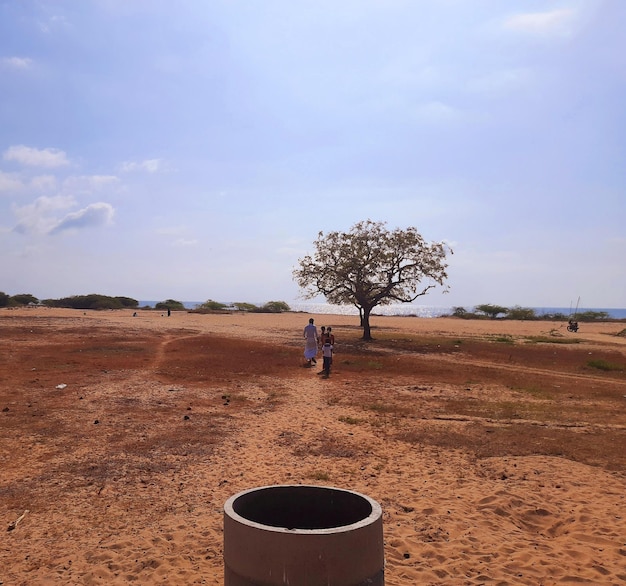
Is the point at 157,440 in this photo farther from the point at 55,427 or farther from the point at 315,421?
the point at 315,421

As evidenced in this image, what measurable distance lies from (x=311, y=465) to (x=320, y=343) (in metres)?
12.4

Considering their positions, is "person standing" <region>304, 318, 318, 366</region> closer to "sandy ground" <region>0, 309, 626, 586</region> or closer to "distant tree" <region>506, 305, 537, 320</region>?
"sandy ground" <region>0, 309, 626, 586</region>

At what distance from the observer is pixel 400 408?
512 inches

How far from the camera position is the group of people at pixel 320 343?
18156 mm

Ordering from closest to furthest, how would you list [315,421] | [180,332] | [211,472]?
[211,472]
[315,421]
[180,332]

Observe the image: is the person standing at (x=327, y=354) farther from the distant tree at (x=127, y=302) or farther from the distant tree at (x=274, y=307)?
the distant tree at (x=127, y=302)

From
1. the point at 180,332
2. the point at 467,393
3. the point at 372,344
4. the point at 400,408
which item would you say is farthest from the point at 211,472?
the point at 180,332

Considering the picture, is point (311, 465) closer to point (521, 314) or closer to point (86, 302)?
point (521, 314)

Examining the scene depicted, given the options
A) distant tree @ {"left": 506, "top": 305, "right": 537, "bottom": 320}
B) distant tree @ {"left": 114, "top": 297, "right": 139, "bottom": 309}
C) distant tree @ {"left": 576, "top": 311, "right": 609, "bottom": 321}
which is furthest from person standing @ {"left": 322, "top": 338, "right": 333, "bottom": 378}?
distant tree @ {"left": 114, "top": 297, "right": 139, "bottom": 309}

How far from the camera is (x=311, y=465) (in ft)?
27.7

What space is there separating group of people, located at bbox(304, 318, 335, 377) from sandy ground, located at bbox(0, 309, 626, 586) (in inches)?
29.5

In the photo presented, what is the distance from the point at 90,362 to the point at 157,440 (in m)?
11.2

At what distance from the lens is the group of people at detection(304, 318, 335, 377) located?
18156 millimetres

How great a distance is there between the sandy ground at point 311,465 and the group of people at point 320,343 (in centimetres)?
75
